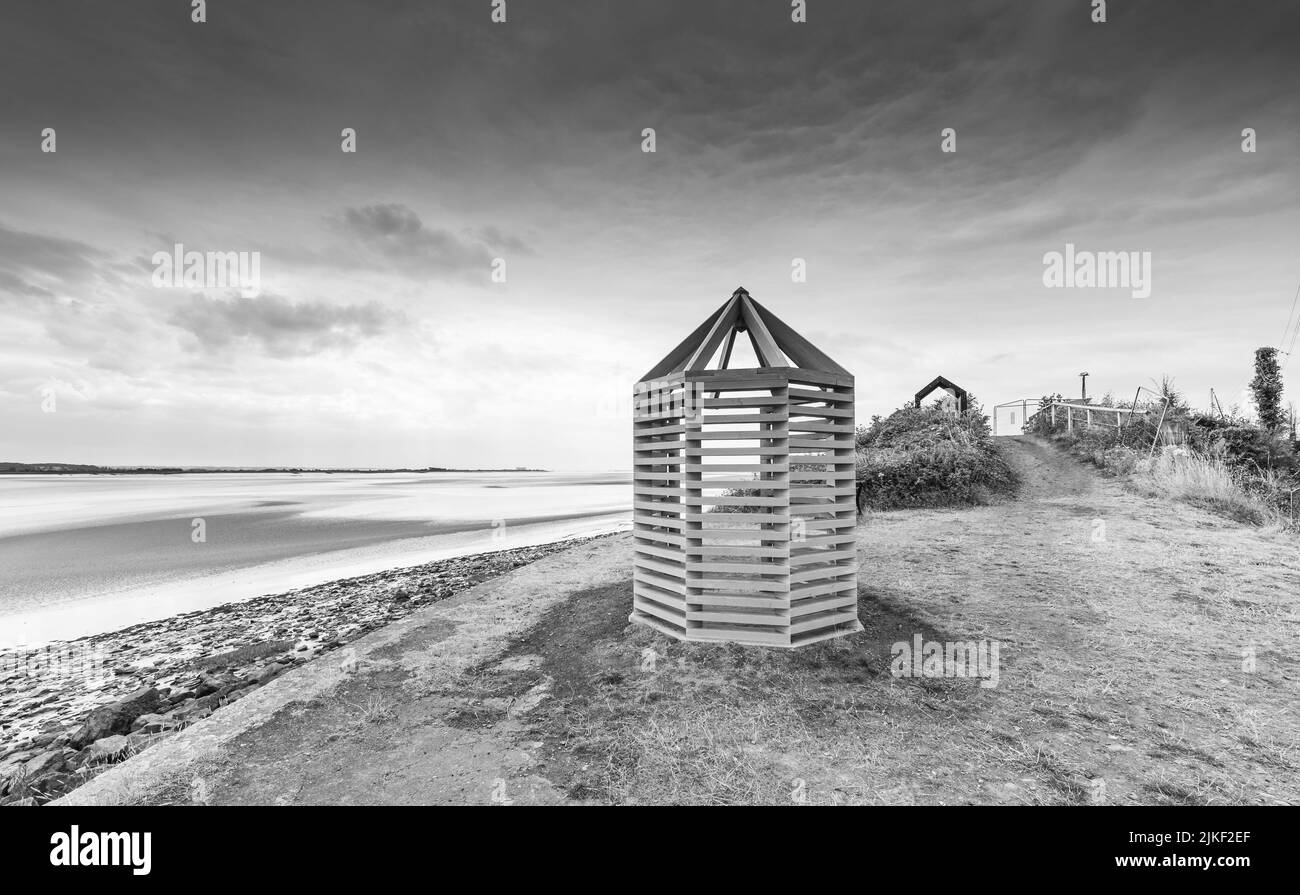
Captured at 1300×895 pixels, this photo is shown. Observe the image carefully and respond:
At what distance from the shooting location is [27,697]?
5871mm

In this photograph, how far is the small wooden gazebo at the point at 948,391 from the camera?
71.7 feet

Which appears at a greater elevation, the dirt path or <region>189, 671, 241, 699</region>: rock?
the dirt path

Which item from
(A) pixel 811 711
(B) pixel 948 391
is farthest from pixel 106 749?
(B) pixel 948 391

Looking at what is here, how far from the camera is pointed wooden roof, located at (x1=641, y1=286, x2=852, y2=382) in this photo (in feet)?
19.8

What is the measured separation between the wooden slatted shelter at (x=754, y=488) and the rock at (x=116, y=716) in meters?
4.80

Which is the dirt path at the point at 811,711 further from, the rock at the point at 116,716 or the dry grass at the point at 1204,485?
the dry grass at the point at 1204,485

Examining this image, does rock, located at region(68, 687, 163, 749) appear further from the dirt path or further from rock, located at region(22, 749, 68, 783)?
the dirt path

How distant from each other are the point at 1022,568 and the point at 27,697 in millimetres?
12420

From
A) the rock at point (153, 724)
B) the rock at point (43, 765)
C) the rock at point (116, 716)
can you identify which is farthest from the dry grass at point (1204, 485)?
the rock at point (43, 765)

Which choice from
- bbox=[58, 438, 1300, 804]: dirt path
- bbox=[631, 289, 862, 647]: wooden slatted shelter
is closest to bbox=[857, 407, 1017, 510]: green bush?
bbox=[58, 438, 1300, 804]: dirt path

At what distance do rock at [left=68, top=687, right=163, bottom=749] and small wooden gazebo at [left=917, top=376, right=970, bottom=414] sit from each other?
23.3 metres

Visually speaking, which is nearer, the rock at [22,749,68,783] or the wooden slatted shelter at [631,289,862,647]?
the rock at [22,749,68,783]
